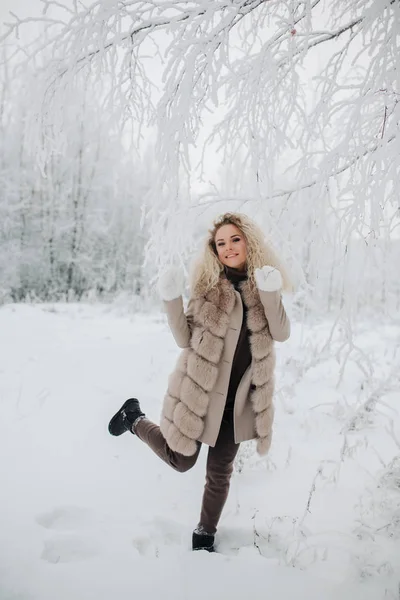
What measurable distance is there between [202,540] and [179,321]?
1312mm

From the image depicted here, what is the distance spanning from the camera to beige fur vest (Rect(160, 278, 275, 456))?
1.94 meters

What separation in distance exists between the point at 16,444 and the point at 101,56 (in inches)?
110

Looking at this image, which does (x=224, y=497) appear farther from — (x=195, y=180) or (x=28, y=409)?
(x=28, y=409)

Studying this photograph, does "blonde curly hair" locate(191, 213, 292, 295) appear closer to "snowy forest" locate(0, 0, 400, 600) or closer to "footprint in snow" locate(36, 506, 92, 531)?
"snowy forest" locate(0, 0, 400, 600)

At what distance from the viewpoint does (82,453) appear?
9.05ft

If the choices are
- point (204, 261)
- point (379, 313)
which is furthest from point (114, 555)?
point (379, 313)

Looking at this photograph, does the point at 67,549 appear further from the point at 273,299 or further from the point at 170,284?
the point at 273,299

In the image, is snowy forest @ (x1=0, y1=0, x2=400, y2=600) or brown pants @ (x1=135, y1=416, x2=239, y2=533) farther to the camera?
brown pants @ (x1=135, y1=416, x2=239, y2=533)

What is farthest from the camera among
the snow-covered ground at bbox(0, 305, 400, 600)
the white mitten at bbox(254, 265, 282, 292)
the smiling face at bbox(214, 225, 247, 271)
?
the smiling face at bbox(214, 225, 247, 271)

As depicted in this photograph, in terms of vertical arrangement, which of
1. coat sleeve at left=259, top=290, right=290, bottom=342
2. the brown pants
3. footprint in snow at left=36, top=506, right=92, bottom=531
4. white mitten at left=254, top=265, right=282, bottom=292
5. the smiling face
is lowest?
footprint in snow at left=36, top=506, right=92, bottom=531

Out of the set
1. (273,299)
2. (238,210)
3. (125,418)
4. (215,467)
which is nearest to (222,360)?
(273,299)

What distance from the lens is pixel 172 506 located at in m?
2.37

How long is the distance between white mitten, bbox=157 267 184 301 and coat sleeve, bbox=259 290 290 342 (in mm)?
480

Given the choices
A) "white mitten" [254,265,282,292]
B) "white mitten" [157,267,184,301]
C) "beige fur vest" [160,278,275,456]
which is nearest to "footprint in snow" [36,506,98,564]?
"beige fur vest" [160,278,275,456]
